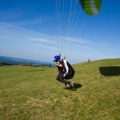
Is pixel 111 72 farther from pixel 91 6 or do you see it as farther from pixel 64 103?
pixel 64 103

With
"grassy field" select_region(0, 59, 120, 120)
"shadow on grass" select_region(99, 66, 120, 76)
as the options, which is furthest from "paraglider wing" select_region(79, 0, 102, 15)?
"shadow on grass" select_region(99, 66, 120, 76)

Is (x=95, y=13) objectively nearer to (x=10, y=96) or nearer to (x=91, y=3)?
(x=91, y=3)

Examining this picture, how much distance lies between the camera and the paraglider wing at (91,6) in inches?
557

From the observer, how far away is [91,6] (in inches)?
575

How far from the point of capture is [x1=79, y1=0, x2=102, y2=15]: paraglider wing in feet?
46.4

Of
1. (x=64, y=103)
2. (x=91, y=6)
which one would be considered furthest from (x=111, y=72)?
(x=64, y=103)

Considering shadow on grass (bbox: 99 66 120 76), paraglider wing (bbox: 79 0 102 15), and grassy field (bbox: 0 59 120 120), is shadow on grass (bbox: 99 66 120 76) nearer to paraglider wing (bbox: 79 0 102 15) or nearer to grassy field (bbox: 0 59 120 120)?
grassy field (bbox: 0 59 120 120)

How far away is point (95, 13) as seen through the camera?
606 inches

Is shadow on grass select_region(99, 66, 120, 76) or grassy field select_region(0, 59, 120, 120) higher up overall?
shadow on grass select_region(99, 66, 120, 76)

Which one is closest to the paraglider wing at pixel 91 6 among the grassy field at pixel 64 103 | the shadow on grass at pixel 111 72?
the grassy field at pixel 64 103

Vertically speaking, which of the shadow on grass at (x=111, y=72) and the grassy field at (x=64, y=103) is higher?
the shadow on grass at (x=111, y=72)

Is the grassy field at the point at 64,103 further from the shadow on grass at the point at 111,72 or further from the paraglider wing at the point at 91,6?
the paraglider wing at the point at 91,6

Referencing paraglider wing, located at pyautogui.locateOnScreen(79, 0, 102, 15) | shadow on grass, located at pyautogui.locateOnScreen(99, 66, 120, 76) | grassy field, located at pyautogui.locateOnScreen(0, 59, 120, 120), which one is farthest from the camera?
shadow on grass, located at pyautogui.locateOnScreen(99, 66, 120, 76)

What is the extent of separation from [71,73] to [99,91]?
7.60 ft
